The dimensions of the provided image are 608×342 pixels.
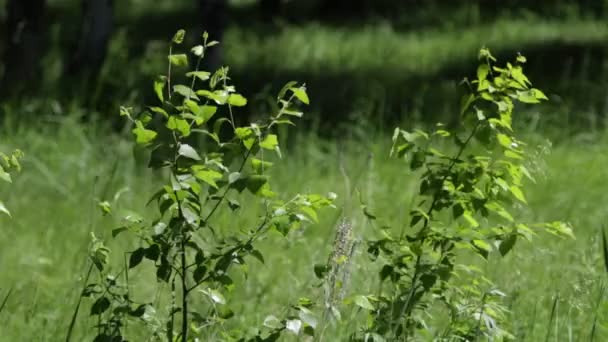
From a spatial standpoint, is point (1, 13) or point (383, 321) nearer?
point (383, 321)

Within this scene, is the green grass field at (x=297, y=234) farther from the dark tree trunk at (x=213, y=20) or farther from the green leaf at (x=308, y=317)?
the dark tree trunk at (x=213, y=20)

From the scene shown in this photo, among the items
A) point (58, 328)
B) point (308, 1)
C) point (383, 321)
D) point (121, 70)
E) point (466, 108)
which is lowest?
point (308, 1)

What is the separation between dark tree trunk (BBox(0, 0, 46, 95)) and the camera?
8.80 m

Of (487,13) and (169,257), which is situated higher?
(169,257)

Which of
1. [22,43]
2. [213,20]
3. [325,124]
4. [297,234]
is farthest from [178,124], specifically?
[22,43]

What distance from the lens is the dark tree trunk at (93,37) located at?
1019cm

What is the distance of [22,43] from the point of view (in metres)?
Answer: 8.89

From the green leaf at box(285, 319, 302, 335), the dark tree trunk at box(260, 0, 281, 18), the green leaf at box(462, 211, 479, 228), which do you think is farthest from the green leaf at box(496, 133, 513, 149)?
the dark tree trunk at box(260, 0, 281, 18)

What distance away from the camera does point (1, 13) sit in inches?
658

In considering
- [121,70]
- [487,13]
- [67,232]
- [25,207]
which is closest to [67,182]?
[25,207]

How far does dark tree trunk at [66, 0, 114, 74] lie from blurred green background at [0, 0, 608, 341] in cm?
2

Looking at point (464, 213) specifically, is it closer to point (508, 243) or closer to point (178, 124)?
point (508, 243)

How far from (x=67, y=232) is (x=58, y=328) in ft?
5.92

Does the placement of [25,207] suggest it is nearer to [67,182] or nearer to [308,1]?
[67,182]
